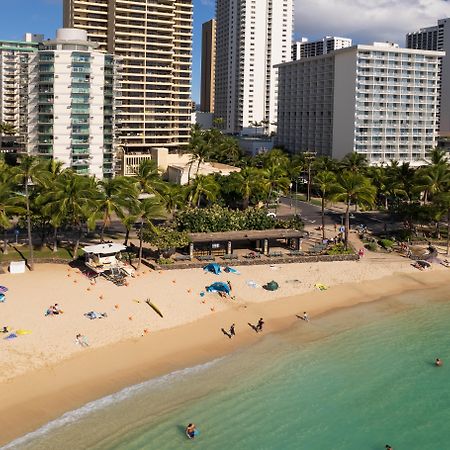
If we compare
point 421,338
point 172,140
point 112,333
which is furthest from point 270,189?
point 172,140

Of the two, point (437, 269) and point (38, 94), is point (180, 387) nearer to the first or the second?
point (437, 269)

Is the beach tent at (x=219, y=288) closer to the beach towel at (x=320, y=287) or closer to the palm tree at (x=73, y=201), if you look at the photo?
the beach towel at (x=320, y=287)

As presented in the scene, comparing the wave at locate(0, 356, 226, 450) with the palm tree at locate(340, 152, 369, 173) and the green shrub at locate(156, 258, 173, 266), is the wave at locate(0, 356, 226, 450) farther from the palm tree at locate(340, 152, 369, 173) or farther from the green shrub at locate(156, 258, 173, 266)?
the palm tree at locate(340, 152, 369, 173)

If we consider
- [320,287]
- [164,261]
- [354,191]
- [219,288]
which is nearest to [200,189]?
[164,261]

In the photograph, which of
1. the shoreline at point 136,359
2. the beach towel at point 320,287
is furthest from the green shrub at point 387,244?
the beach towel at point 320,287

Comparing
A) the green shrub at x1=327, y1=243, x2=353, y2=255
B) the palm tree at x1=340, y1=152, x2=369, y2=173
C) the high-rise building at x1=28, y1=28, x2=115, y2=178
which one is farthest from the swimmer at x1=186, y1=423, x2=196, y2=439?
the palm tree at x1=340, y1=152, x2=369, y2=173

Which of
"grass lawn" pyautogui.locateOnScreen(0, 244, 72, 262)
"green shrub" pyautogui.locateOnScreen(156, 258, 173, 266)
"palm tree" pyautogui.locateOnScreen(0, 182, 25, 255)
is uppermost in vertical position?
"palm tree" pyautogui.locateOnScreen(0, 182, 25, 255)
